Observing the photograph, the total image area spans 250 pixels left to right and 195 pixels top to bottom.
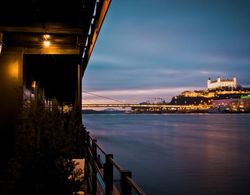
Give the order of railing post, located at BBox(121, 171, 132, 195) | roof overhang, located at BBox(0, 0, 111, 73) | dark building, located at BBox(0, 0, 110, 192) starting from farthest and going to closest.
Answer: dark building, located at BBox(0, 0, 110, 192) → roof overhang, located at BBox(0, 0, 111, 73) → railing post, located at BBox(121, 171, 132, 195)

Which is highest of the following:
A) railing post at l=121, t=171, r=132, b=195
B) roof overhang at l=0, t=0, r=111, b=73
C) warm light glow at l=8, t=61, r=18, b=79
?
roof overhang at l=0, t=0, r=111, b=73

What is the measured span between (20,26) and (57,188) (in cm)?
389

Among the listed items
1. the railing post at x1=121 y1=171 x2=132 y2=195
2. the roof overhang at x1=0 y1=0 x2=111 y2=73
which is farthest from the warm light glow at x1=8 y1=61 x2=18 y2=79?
the railing post at x1=121 y1=171 x2=132 y2=195

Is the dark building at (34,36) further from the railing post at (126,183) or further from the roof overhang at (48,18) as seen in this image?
the railing post at (126,183)

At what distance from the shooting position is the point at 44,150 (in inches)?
158

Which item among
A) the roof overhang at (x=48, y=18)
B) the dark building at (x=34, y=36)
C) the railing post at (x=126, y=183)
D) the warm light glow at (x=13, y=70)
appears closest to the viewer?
the railing post at (x=126, y=183)

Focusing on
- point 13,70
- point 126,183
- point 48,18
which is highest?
point 48,18

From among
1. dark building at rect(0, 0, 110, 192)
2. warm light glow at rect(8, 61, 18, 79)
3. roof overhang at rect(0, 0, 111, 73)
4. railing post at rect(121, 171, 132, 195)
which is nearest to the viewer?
railing post at rect(121, 171, 132, 195)

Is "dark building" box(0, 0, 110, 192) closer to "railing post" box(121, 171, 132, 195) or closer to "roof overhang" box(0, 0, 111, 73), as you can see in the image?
"roof overhang" box(0, 0, 111, 73)

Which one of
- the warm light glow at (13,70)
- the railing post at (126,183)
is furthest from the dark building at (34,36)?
the railing post at (126,183)

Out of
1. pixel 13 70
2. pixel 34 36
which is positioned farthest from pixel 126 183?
pixel 13 70

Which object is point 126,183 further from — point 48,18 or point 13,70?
point 13,70

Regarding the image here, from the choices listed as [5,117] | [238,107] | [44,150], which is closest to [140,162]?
[5,117]

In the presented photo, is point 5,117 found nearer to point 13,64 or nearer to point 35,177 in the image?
point 13,64
